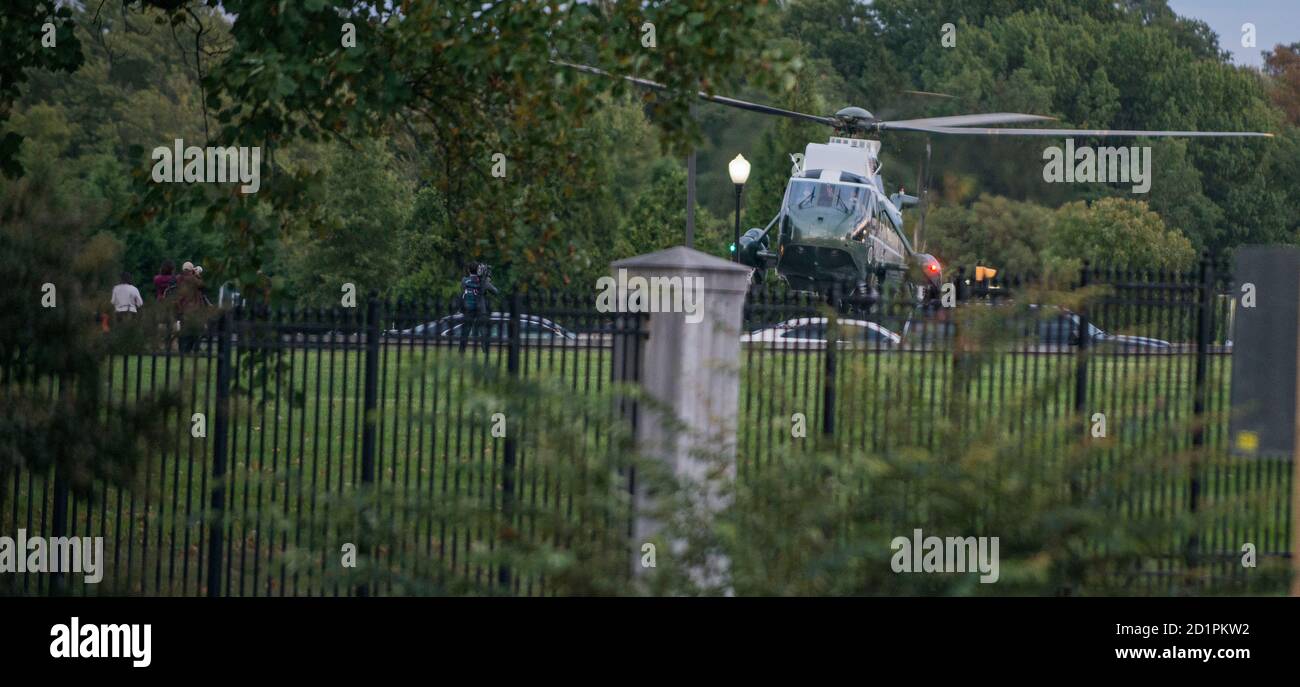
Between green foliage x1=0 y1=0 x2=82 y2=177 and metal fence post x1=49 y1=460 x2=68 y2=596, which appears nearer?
metal fence post x1=49 y1=460 x2=68 y2=596

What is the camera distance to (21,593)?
28.3 feet

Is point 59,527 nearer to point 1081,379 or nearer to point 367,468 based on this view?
point 367,468

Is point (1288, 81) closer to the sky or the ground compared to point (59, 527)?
closer to the sky

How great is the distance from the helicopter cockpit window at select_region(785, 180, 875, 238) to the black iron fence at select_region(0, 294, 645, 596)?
1800 centimetres

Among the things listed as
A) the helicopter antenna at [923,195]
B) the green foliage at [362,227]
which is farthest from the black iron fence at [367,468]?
the helicopter antenna at [923,195]

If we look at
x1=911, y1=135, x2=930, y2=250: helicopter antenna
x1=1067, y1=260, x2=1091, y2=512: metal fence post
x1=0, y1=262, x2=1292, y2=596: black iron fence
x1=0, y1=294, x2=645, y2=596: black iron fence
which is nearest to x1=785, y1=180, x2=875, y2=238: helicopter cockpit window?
x1=911, y1=135, x2=930, y2=250: helicopter antenna

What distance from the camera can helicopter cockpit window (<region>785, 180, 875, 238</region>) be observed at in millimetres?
32719

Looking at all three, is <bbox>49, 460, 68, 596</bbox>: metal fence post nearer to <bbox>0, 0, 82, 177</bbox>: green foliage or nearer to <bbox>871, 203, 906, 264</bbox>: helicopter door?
<bbox>0, 0, 82, 177</bbox>: green foliage

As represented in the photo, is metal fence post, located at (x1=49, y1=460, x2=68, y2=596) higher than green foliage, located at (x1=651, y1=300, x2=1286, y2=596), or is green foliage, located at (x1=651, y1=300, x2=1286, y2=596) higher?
green foliage, located at (x1=651, y1=300, x2=1286, y2=596)

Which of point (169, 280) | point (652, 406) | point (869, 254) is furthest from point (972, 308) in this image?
point (869, 254)

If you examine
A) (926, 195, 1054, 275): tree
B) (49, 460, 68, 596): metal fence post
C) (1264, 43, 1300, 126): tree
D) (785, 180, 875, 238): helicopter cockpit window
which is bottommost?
(49, 460, 68, 596): metal fence post

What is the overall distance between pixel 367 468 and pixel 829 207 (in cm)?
2430

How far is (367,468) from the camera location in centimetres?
941

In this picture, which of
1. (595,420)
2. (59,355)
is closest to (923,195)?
(59,355)
